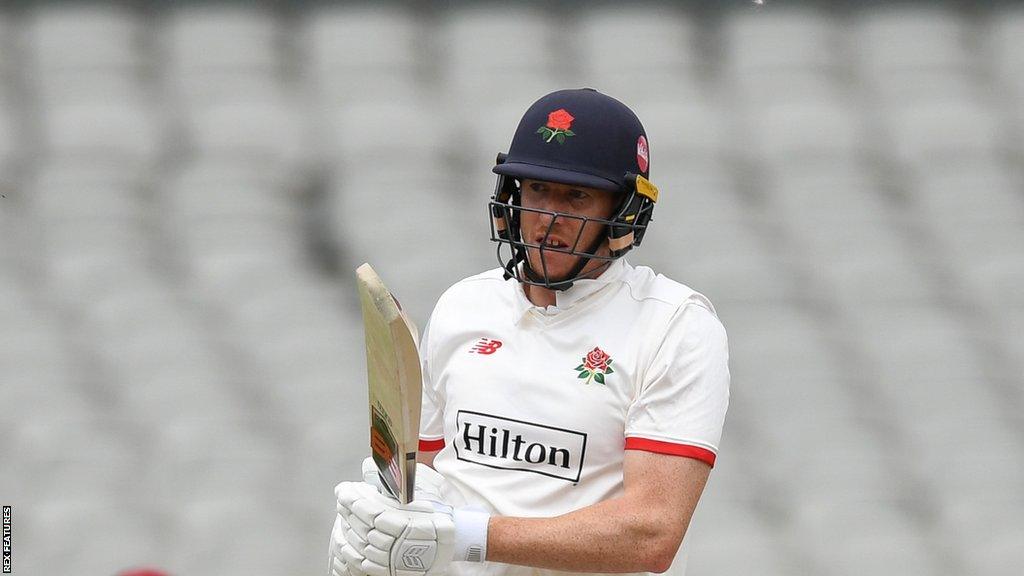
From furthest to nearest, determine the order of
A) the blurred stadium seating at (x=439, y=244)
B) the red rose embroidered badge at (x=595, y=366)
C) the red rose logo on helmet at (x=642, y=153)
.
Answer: the blurred stadium seating at (x=439, y=244) < the red rose logo on helmet at (x=642, y=153) < the red rose embroidered badge at (x=595, y=366)

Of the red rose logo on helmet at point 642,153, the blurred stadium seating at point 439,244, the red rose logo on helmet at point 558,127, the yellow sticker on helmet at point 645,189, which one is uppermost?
the red rose logo on helmet at point 558,127

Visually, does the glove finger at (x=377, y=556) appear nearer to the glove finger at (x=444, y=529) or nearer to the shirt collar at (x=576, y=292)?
the glove finger at (x=444, y=529)

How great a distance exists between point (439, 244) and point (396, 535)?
89.2 inches

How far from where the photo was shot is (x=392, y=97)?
4.08 m

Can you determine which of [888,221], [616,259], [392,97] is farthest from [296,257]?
[616,259]

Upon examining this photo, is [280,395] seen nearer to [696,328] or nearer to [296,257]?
[296,257]

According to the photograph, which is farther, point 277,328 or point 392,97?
point 392,97

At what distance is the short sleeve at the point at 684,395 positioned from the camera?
1634 millimetres

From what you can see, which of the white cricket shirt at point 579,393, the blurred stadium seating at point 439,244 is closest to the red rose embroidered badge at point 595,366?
the white cricket shirt at point 579,393

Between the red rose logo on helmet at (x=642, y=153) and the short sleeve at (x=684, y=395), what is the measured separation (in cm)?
23

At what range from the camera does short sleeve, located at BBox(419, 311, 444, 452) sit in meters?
1.92

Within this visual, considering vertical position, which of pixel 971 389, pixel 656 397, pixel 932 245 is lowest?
pixel 971 389

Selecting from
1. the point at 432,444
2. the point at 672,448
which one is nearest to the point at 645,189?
the point at 672,448

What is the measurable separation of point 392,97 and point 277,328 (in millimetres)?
831
